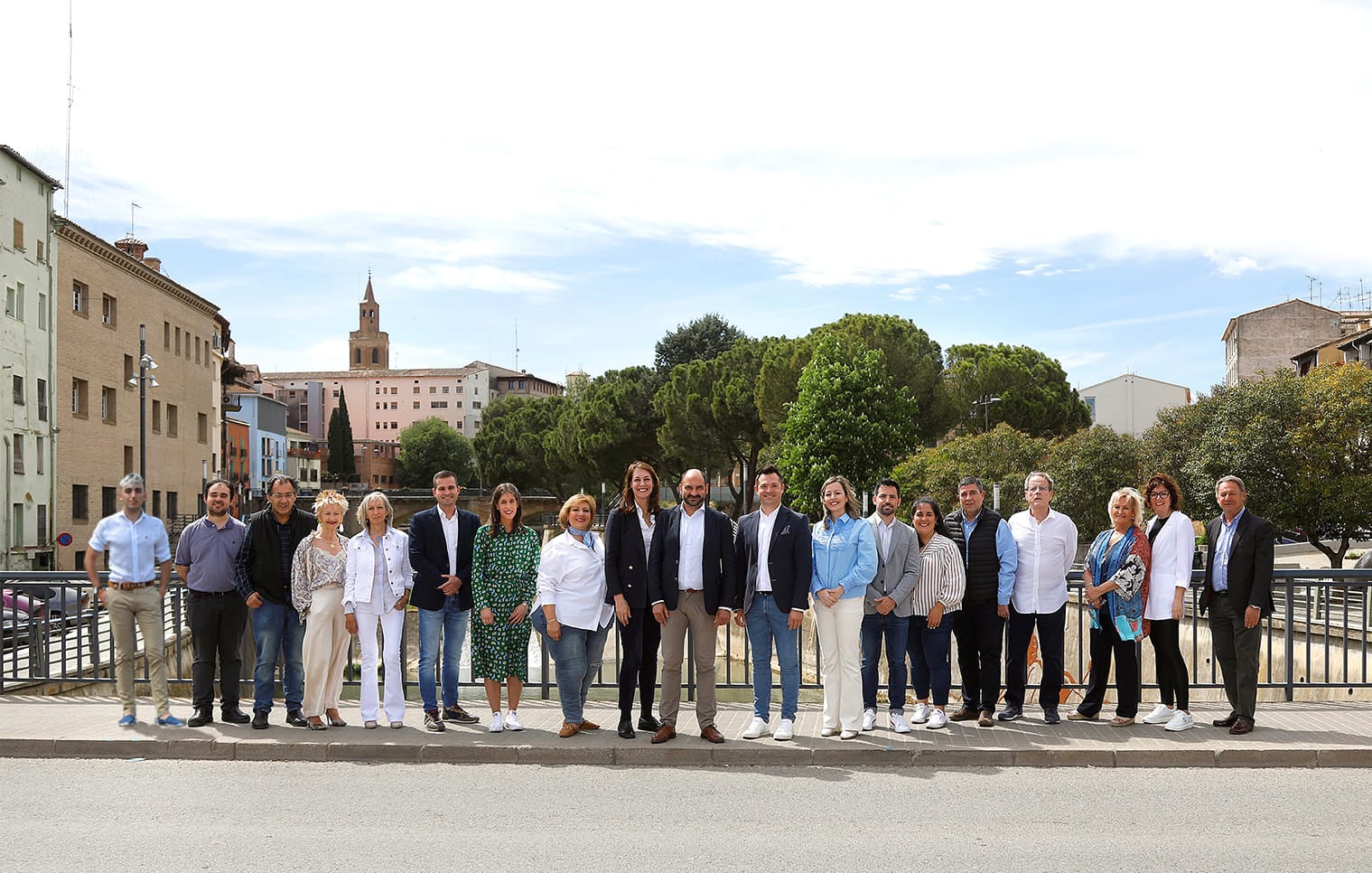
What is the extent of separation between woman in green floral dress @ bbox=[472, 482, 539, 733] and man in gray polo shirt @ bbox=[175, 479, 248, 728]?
1904 millimetres

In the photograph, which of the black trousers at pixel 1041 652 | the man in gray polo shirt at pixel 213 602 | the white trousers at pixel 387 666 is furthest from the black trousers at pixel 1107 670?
the man in gray polo shirt at pixel 213 602

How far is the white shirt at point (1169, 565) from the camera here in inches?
325

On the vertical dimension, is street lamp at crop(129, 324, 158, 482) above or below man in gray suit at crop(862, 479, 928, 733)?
above

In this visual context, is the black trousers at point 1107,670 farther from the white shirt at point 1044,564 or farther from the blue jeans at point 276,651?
the blue jeans at point 276,651

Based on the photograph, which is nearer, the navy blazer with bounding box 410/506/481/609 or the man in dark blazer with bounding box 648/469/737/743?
the man in dark blazer with bounding box 648/469/737/743

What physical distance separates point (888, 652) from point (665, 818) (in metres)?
2.91

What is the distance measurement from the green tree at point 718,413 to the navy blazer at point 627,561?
49092 millimetres

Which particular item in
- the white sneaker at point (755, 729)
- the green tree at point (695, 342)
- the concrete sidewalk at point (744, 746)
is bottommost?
the concrete sidewalk at point (744, 746)

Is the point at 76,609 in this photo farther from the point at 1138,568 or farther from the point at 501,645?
the point at 1138,568

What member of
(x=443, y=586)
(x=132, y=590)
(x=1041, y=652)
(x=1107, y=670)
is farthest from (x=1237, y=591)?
(x=132, y=590)

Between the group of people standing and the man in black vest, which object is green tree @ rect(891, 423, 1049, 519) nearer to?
the group of people standing

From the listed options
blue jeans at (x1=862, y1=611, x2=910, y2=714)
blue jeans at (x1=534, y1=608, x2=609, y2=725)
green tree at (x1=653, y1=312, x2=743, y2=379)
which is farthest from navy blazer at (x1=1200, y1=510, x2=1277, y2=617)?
green tree at (x1=653, y1=312, x2=743, y2=379)

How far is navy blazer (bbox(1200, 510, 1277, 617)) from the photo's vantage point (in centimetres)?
810

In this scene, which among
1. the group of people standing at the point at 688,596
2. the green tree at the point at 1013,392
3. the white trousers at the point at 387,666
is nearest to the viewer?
the group of people standing at the point at 688,596
